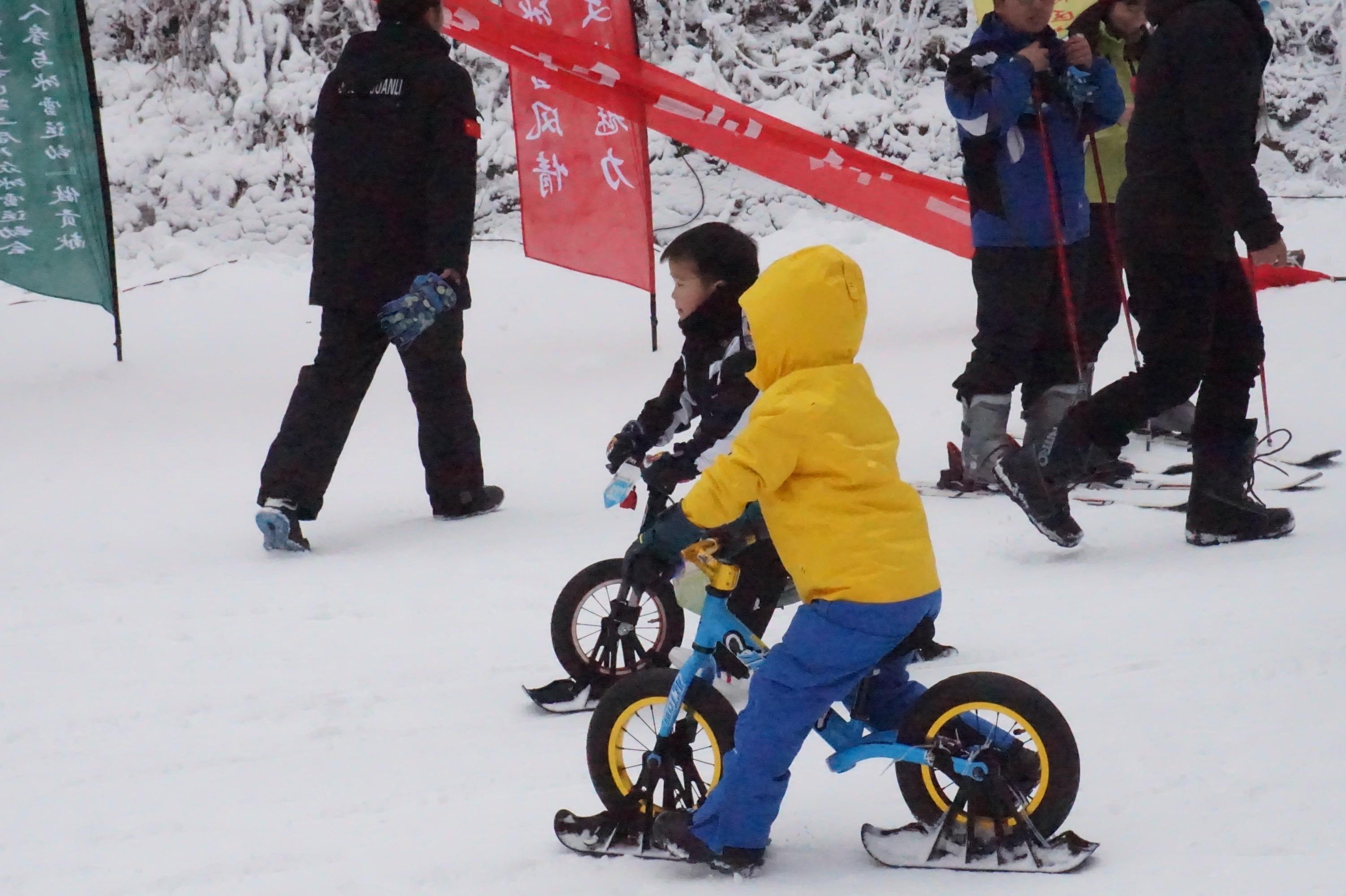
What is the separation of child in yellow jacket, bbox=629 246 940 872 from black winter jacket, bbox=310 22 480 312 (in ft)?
8.69

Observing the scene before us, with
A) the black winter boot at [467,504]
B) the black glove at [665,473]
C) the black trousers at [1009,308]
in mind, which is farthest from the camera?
the black winter boot at [467,504]

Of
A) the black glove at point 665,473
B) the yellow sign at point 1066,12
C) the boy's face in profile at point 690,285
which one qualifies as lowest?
the black glove at point 665,473

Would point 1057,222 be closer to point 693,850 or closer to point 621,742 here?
point 621,742

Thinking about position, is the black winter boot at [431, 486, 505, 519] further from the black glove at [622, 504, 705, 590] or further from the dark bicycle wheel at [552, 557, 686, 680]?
the black glove at [622, 504, 705, 590]

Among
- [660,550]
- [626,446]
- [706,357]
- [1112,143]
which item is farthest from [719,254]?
[1112,143]

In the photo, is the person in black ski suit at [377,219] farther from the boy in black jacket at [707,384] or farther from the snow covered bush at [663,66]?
the snow covered bush at [663,66]

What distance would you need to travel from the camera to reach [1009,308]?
4.45 metres

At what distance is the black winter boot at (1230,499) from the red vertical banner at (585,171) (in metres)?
3.67

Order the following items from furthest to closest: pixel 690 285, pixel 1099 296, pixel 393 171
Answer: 1. pixel 1099 296
2. pixel 393 171
3. pixel 690 285

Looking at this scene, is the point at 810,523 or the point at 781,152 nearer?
the point at 810,523

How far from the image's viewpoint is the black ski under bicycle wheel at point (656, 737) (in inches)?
92.7

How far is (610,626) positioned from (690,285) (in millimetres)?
837

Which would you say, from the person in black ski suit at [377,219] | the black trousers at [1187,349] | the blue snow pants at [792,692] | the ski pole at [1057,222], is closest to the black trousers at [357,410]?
the person in black ski suit at [377,219]

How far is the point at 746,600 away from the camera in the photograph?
289cm
